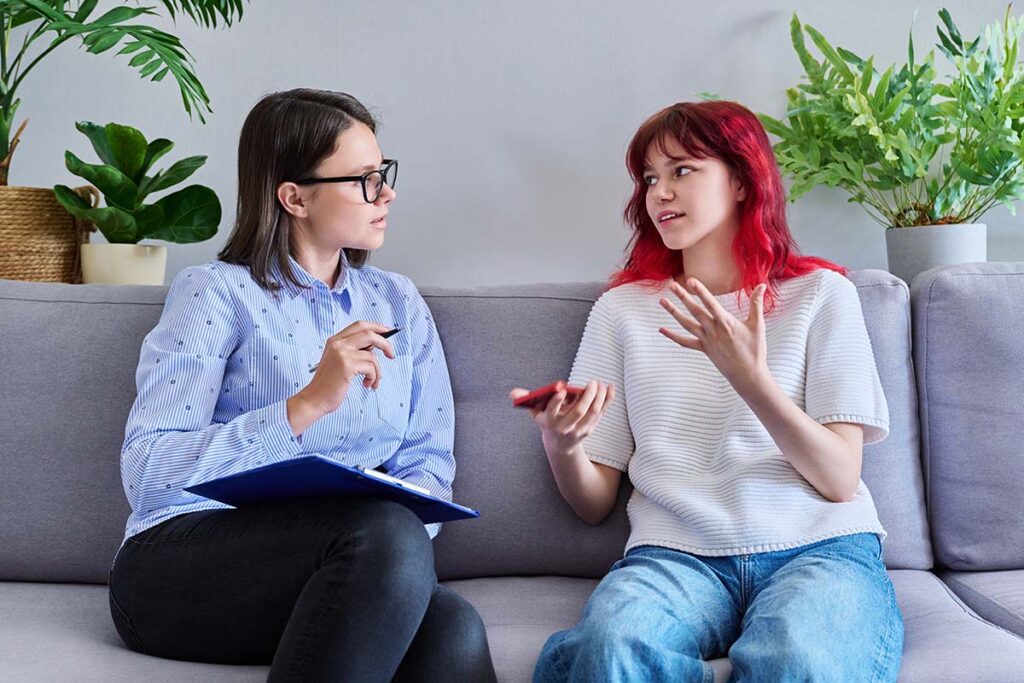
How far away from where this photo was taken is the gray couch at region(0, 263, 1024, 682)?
1634 millimetres

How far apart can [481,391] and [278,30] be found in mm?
1011

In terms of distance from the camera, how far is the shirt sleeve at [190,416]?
1389 millimetres

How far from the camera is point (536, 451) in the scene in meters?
1.71

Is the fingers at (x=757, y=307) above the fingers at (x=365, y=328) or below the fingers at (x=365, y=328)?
above

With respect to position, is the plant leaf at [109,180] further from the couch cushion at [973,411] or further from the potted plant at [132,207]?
the couch cushion at [973,411]

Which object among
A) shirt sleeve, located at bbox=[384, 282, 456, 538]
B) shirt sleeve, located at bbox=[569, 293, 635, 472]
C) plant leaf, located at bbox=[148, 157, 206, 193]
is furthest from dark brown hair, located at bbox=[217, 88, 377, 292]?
shirt sleeve, located at bbox=[569, 293, 635, 472]

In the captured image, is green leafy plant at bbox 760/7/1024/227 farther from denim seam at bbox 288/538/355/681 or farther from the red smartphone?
denim seam at bbox 288/538/355/681

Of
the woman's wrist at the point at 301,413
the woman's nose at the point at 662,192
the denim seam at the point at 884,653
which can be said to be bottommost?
the denim seam at the point at 884,653

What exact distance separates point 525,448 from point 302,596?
579 millimetres

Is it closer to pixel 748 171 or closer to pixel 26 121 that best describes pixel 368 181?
pixel 748 171

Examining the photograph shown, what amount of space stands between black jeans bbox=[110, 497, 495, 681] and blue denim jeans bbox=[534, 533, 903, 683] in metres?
0.16

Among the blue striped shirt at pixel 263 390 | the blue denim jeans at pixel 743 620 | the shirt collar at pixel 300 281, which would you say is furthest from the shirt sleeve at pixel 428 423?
the blue denim jeans at pixel 743 620

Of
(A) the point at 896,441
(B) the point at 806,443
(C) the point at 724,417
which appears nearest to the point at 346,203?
(C) the point at 724,417

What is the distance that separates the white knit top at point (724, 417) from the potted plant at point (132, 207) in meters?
0.83
